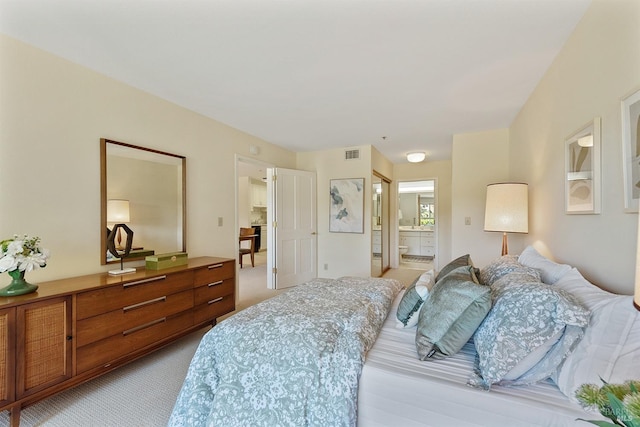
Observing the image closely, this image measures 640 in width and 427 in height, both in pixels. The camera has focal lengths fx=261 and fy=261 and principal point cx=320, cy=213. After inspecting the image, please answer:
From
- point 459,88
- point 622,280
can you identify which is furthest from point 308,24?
point 622,280

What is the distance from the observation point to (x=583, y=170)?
1548 mm

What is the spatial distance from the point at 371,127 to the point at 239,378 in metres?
3.26

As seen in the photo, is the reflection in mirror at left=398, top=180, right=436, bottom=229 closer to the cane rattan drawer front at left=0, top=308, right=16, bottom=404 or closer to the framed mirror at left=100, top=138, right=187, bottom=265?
the framed mirror at left=100, top=138, right=187, bottom=265

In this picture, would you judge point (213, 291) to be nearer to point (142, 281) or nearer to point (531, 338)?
point (142, 281)

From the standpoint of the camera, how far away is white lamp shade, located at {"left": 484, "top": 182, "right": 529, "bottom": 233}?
2.47m

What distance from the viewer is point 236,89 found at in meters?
2.52

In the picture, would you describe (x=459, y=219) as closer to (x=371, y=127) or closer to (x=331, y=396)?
(x=371, y=127)

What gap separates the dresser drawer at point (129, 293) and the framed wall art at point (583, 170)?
117 inches

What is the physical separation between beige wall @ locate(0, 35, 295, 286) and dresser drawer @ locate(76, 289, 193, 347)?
56cm

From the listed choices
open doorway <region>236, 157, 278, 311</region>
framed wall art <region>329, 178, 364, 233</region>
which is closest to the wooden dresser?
open doorway <region>236, 157, 278, 311</region>

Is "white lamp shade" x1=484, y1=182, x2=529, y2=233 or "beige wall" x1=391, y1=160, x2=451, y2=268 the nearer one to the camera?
"white lamp shade" x1=484, y1=182, x2=529, y2=233

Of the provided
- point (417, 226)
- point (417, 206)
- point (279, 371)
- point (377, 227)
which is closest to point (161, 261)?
point (279, 371)

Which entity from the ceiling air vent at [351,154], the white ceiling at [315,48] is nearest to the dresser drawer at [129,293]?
the white ceiling at [315,48]

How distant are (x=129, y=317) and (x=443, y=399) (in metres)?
2.15
